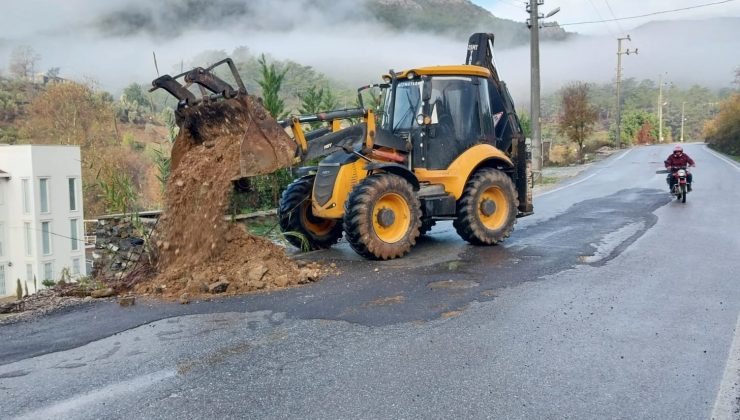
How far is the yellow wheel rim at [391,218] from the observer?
8727mm

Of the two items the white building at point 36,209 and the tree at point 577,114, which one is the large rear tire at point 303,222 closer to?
the white building at point 36,209

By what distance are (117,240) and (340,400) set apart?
9.08m

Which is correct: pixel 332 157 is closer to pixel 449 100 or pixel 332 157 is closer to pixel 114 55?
pixel 449 100

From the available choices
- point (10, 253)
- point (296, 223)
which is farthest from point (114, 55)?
point (296, 223)

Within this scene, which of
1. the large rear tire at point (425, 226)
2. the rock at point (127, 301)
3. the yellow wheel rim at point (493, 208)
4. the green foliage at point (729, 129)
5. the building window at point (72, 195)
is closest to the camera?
the rock at point (127, 301)

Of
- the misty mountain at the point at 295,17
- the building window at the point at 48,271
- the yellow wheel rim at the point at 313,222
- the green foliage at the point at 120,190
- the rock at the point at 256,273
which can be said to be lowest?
the building window at the point at 48,271

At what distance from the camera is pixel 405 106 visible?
32.2 ft

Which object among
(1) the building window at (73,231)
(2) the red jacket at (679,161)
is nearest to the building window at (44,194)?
(1) the building window at (73,231)

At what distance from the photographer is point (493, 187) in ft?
33.1

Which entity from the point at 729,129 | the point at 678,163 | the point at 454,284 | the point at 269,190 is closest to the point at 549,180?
the point at 678,163

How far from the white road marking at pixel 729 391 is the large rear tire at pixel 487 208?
475 cm

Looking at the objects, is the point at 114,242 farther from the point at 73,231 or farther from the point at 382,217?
the point at 73,231

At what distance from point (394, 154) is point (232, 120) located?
268 centimetres

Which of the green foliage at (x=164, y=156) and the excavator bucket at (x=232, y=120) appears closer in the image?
the excavator bucket at (x=232, y=120)
